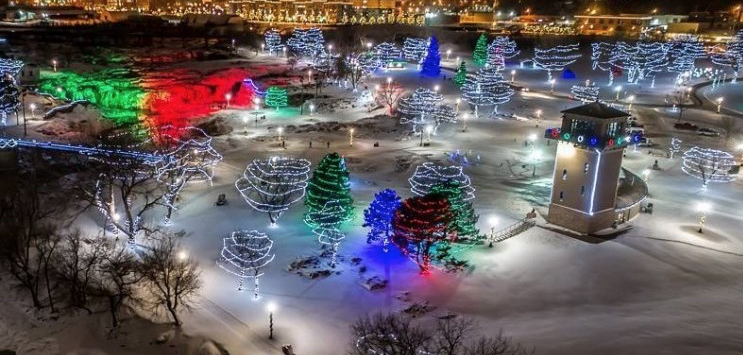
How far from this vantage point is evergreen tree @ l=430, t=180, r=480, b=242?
2881 cm

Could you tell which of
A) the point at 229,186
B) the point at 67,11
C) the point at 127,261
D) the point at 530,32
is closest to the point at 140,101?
the point at 229,186

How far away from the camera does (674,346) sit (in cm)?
2145

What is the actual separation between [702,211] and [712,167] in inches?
324

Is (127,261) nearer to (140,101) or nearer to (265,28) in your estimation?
(140,101)

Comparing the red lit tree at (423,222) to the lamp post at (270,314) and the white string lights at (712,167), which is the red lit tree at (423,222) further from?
the white string lights at (712,167)

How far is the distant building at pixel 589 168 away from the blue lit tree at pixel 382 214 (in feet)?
33.1

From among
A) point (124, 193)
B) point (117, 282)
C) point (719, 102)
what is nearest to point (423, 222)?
point (117, 282)

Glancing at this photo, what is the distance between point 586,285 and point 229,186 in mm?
24911

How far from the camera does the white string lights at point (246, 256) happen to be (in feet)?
92.4

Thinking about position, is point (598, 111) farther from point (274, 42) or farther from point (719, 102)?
point (274, 42)

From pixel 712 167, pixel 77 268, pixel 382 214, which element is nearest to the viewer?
pixel 77 268

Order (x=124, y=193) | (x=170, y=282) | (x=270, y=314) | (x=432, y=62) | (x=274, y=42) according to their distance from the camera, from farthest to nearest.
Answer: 1. (x=274, y=42)
2. (x=432, y=62)
3. (x=124, y=193)
4. (x=170, y=282)
5. (x=270, y=314)

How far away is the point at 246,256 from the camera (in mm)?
28672

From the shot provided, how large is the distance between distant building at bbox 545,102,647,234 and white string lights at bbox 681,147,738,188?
12.6 meters
